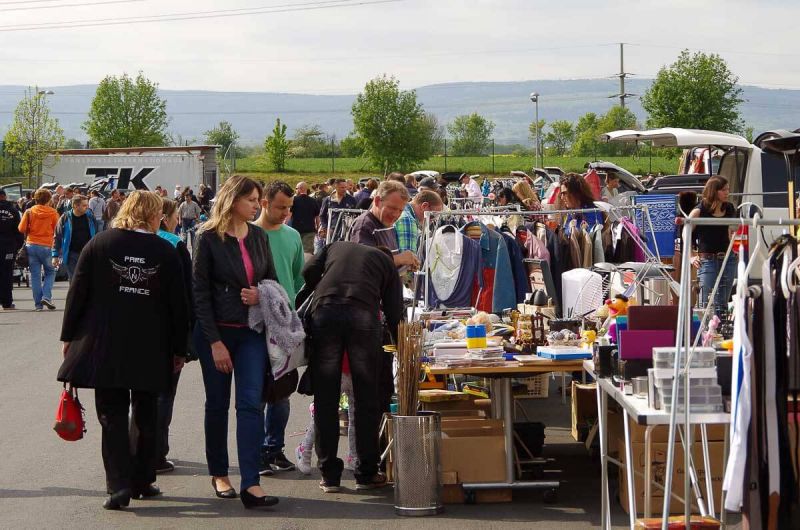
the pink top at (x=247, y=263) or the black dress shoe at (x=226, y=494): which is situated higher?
the pink top at (x=247, y=263)

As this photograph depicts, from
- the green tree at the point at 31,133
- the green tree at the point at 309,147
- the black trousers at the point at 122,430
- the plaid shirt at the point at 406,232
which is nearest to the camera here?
the black trousers at the point at 122,430

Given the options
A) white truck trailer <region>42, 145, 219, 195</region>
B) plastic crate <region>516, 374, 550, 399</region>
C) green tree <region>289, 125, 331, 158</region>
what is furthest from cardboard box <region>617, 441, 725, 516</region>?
green tree <region>289, 125, 331, 158</region>

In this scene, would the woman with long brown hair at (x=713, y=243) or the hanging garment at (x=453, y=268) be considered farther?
the woman with long brown hair at (x=713, y=243)

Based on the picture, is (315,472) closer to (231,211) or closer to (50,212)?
(231,211)

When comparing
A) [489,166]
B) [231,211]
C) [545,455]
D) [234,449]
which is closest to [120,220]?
[231,211]

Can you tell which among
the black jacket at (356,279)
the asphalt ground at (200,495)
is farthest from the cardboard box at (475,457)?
the black jacket at (356,279)

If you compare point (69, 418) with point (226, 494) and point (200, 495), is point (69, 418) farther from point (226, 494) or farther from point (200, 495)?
point (226, 494)

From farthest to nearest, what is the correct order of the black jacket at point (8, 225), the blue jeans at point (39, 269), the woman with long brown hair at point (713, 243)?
the blue jeans at point (39, 269) → the black jacket at point (8, 225) → the woman with long brown hair at point (713, 243)

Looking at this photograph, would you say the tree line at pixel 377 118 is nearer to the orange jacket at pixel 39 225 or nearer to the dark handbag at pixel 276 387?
the orange jacket at pixel 39 225

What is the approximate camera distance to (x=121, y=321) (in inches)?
282

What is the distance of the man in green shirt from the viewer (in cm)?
826

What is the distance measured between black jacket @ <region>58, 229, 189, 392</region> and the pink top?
0.45m

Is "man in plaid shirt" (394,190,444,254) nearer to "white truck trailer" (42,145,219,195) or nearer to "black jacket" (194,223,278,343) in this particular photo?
"black jacket" (194,223,278,343)

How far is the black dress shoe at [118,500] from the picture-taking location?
7254 millimetres
